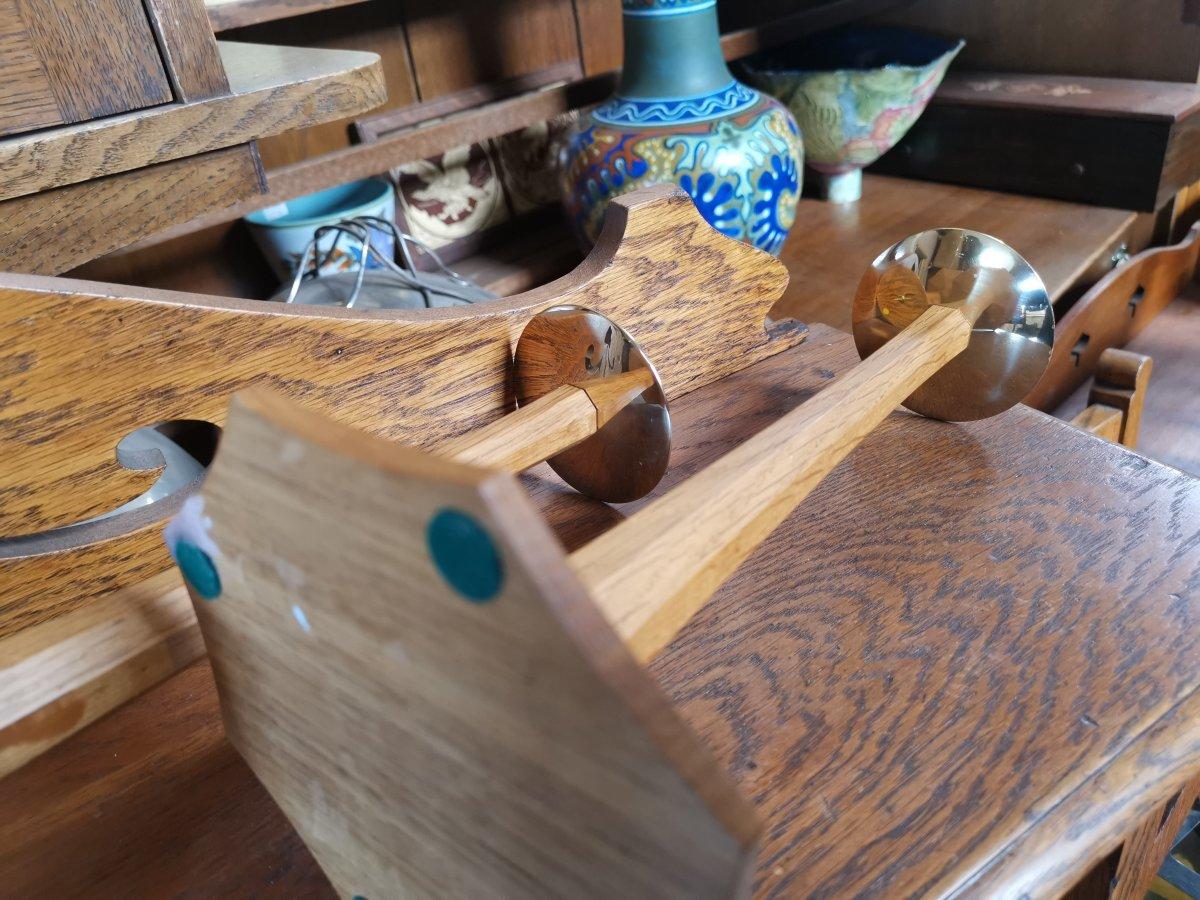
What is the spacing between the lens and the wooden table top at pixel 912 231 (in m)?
0.90

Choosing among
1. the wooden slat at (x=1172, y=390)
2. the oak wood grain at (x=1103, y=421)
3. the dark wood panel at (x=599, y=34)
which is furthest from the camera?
the dark wood panel at (x=599, y=34)

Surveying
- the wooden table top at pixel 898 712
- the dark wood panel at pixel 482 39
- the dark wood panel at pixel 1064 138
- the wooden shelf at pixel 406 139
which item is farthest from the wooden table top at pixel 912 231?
the wooden table top at pixel 898 712

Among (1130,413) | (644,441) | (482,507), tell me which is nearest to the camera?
(482,507)

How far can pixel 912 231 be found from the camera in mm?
1012

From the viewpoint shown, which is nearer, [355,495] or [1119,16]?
[355,495]

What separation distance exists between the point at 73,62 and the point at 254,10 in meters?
0.47

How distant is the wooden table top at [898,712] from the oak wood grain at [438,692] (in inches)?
3.4

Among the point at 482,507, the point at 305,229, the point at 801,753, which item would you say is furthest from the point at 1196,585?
the point at 305,229

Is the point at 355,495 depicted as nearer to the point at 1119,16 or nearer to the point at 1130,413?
the point at 1130,413

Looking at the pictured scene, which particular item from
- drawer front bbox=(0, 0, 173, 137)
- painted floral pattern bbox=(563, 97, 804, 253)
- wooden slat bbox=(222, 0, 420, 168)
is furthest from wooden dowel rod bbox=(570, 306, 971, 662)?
wooden slat bbox=(222, 0, 420, 168)

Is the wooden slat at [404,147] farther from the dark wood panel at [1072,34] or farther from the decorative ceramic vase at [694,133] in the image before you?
the dark wood panel at [1072,34]

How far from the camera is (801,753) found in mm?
314

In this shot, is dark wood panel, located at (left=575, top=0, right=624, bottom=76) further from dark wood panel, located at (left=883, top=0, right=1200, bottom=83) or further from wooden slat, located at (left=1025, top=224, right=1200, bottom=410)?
wooden slat, located at (left=1025, top=224, right=1200, bottom=410)

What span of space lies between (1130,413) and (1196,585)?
0.42m
